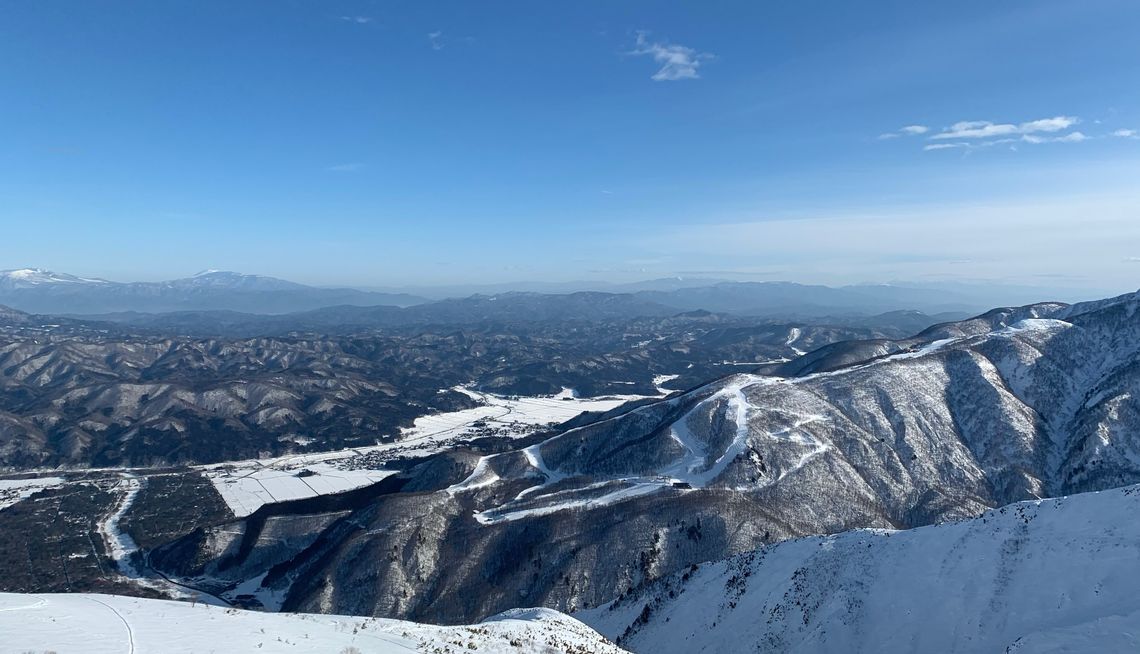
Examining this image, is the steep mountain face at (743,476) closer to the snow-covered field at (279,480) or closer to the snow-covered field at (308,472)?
the snow-covered field at (279,480)

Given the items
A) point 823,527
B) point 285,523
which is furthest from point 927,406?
point 285,523

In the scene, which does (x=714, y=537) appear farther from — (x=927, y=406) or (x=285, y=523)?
(x=285, y=523)

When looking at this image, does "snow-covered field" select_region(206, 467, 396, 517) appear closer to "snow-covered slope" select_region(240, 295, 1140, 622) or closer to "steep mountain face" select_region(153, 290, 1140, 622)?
"steep mountain face" select_region(153, 290, 1140, 622)

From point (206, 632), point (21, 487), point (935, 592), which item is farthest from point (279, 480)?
point (935, 592)

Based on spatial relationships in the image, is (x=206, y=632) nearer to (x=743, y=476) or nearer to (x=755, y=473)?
(x=743, y=476)

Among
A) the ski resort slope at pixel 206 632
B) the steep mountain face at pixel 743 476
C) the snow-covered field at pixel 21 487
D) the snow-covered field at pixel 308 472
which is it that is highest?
the ski resort slope at pixel 206 632

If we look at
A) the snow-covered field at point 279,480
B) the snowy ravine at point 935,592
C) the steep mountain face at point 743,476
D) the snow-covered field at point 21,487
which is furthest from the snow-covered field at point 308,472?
the snowy ravine at point 935,592
